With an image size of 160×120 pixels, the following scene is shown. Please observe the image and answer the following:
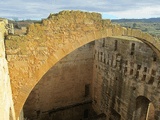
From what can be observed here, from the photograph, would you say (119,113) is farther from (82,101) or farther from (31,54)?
(31,54)

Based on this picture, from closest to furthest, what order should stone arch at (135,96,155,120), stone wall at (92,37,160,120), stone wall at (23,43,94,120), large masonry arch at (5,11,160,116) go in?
large masonry arch at (5,11,160,116), stone wall at (92,37,160,120), stone arch at (135,96,155,120), stone wall at (23,43,94,120)

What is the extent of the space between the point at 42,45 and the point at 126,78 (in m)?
5.32

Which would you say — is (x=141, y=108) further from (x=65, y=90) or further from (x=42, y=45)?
(x=42, y=45)

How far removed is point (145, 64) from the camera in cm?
750

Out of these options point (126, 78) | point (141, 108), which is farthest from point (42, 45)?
point (141, 108)

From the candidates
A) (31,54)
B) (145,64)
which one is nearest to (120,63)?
(145,64)

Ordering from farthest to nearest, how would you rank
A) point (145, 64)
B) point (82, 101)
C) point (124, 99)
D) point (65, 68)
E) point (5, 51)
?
point (82, 101) < point (65, 68) < point (124, 99) < point (145, 64) < point (5, 51)

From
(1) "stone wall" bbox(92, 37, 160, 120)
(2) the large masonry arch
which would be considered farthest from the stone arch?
(2) the large masonry arch

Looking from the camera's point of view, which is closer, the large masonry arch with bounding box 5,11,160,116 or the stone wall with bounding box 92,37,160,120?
the large masonry arch with bounding box 5,11,160,116

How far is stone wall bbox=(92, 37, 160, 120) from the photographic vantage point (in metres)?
7.34

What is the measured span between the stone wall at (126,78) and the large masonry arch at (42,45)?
334 cm

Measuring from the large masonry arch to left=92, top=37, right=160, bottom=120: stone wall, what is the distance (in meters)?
3.34

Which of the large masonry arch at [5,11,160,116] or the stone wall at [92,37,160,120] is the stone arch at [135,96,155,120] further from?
the large masonry arch at [5,11,160,116]

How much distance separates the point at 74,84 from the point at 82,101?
58.5 inches
